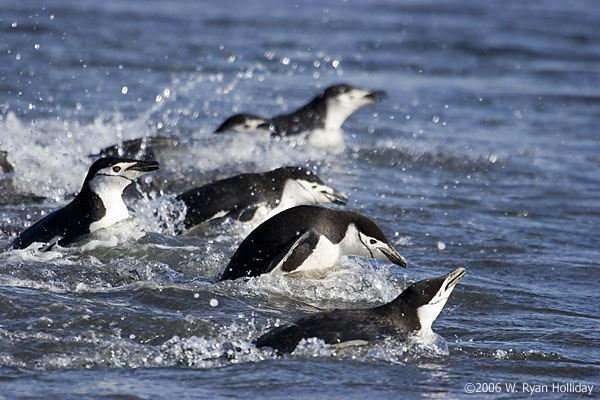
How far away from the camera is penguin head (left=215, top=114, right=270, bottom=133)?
10.2 m

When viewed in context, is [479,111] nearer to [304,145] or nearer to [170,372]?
[304,145]

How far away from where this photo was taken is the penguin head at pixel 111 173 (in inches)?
251

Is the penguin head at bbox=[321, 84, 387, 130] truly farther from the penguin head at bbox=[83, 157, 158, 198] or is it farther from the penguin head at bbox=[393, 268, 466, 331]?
the penguin head at bbox=[393, 268, 466, 331]

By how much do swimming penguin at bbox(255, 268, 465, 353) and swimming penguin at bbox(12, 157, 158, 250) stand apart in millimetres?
2294

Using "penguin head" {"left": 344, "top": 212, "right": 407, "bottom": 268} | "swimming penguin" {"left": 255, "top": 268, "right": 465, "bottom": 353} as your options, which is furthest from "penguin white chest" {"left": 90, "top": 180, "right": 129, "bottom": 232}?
"swimming penguin" {"left": 255, "top": 268, "right": 465, "bottom": 353}

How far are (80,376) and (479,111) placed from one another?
9822 mm

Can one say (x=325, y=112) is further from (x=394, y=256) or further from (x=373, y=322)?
(x=373, y=322)

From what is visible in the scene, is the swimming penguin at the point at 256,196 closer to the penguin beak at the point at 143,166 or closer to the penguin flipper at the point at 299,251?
the penguin beak at the point at 143,166

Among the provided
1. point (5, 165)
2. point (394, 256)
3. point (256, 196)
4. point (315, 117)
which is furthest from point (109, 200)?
point (315, 117)

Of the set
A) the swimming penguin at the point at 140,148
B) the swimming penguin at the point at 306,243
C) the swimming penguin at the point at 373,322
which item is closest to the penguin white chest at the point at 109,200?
the swimming penguin at the point at 306,243

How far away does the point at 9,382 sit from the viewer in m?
3.88

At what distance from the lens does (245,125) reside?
1021 cm

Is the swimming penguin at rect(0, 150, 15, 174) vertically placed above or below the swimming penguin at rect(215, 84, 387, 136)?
below

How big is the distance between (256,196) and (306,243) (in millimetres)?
1480
